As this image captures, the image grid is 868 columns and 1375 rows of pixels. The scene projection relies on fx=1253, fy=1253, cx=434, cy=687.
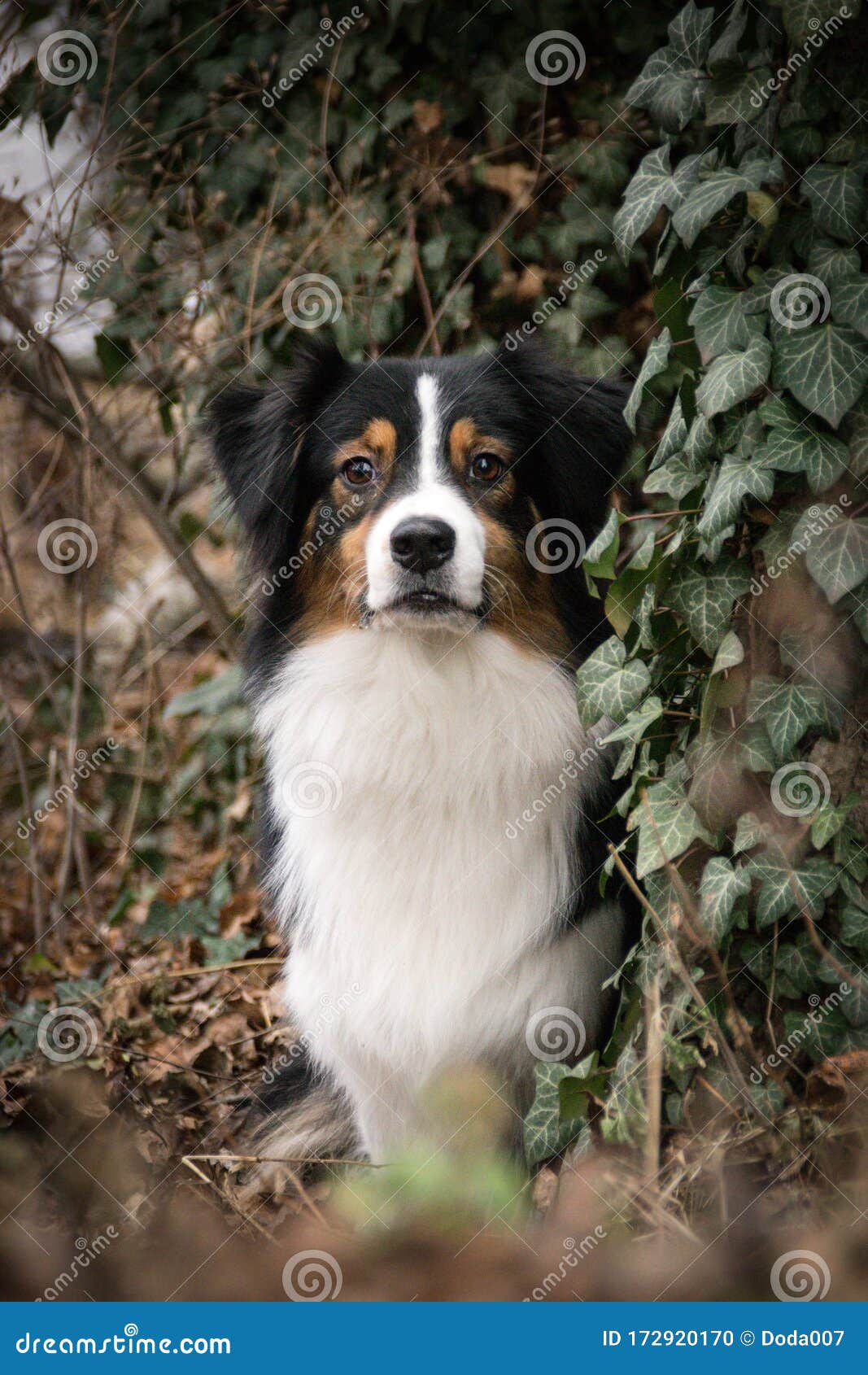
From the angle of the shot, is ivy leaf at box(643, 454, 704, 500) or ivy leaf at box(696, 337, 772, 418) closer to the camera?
ivy leaf at box(696, 337, 772, 418)

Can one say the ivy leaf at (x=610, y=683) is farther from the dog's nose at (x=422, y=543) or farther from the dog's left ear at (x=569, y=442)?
the dog's left ear at (x=569, y=442)

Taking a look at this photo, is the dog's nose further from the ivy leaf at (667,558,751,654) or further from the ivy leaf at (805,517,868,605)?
the ivy leaf at (805,517,868,605)

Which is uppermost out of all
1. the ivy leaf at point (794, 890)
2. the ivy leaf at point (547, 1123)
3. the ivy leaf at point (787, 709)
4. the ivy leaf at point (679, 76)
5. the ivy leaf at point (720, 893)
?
the ivy leaf at point (679, 76)

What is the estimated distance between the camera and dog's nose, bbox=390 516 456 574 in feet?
9.45

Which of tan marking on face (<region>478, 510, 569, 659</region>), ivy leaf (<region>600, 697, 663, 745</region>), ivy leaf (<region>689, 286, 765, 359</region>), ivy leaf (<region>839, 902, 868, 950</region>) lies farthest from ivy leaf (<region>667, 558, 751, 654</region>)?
tan marking on face (<region>478, 510, 569, 659</region>)

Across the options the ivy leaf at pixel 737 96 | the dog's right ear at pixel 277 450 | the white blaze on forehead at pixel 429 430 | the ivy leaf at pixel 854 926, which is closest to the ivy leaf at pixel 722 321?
the ivy leaf at pixel 737 96

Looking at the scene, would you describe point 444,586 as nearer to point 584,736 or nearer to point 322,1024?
point 584,736

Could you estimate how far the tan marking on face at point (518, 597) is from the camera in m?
3.13

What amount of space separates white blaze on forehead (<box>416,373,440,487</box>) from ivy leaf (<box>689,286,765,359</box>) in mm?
874

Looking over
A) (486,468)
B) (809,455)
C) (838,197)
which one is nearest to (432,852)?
(486,468)

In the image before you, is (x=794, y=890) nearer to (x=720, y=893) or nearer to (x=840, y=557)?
(x=720, y=893)

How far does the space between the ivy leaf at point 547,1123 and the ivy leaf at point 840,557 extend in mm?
1235

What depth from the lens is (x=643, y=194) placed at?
8.48ft

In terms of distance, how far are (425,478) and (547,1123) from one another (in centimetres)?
157
